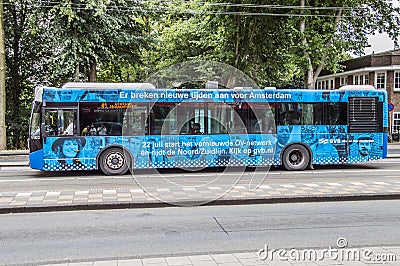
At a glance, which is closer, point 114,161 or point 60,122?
point 60,122

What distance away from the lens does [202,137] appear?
48.0 feet

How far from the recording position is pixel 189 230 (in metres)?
6.88

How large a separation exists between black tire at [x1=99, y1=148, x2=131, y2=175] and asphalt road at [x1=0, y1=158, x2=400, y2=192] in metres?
0.38

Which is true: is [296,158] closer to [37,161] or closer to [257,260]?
[37,161]

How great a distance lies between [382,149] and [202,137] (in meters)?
6.70

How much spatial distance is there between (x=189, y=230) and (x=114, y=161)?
7854 millimetres

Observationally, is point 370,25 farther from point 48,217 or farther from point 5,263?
point 5,263

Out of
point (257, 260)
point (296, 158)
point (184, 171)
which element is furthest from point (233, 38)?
point (257, 260)

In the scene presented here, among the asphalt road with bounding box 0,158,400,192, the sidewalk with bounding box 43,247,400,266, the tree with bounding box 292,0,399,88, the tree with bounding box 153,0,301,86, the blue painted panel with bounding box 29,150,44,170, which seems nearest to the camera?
the sidewalk with bounding box 43,247,400,266

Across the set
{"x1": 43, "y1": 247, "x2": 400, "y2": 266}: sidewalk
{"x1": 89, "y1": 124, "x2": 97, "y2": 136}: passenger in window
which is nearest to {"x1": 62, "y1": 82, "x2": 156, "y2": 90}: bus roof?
{"x1": 89, "y1": 124, "x2": 97, "y2": 136}: passenger in window

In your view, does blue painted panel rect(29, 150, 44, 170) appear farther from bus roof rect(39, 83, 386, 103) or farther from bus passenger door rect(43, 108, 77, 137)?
bus roof rect(39, 83, 386, 103)

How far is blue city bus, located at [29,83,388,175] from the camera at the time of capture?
45.9ft

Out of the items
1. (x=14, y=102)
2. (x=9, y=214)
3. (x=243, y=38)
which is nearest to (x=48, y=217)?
(x=9, y=214)

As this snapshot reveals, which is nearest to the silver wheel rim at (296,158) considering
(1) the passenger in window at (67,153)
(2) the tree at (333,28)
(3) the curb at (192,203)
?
(3) the curb at (192,203)
